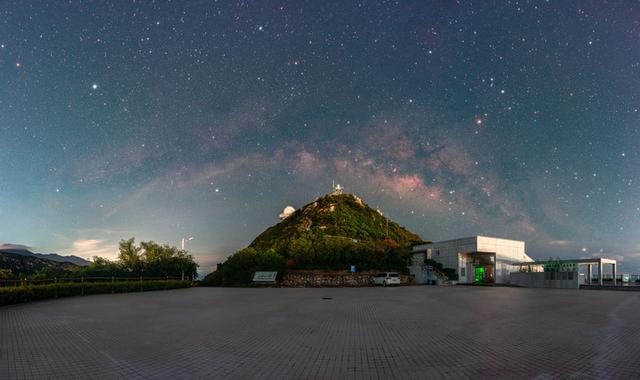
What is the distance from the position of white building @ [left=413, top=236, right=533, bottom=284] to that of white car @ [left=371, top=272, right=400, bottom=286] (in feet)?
35.1

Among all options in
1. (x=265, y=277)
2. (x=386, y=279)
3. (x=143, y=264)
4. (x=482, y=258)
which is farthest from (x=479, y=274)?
(x=143, y=264)

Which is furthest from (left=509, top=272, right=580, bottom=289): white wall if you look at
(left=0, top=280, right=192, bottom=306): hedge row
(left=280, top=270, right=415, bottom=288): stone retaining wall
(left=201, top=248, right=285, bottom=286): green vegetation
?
(left=0, top=280, right=192, bottom=306): hedge row

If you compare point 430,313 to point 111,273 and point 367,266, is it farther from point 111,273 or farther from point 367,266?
point 367,266

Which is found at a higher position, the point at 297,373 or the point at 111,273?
the point at 297,373

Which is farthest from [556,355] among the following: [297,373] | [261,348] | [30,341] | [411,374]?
[30,341]

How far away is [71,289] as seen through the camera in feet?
75.8

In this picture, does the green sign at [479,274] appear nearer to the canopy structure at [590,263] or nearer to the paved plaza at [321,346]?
the canopy structure at [590,263]

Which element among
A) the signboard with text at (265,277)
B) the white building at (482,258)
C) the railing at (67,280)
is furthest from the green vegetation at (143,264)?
the white building at (482,258)

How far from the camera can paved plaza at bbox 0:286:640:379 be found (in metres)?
6.22

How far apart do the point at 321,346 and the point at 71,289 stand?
22.4m

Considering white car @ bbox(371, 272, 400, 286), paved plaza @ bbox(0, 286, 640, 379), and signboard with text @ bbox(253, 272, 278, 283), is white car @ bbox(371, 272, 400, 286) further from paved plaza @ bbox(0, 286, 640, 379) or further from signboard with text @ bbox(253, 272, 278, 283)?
paved plaza @ bbox(0, 286, 640, 379)

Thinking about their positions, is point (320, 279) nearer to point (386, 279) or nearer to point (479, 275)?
point (386, 279)

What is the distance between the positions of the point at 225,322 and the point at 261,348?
4.27m

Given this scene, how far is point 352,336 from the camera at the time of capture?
29.9 ft
